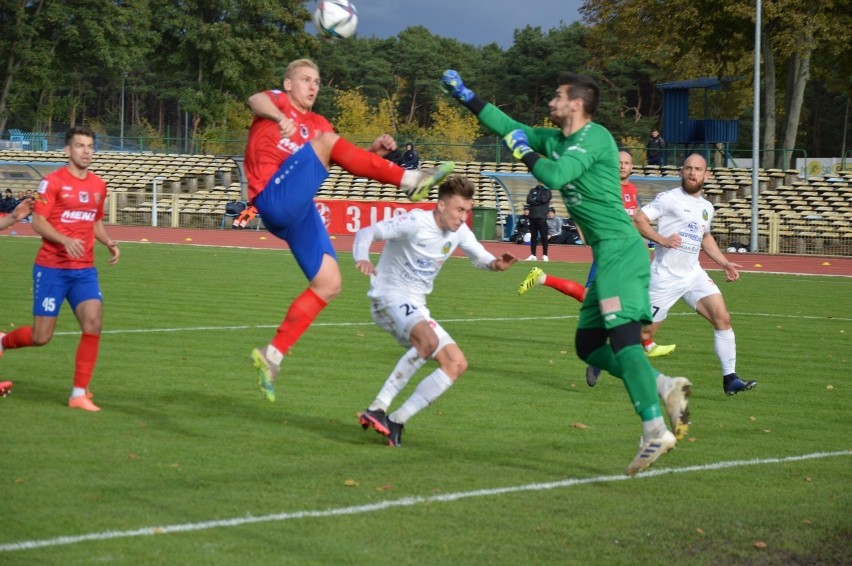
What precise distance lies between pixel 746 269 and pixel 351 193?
19.8m

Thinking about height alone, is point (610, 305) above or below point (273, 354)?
above

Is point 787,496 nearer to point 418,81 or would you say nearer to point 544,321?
point 544,321

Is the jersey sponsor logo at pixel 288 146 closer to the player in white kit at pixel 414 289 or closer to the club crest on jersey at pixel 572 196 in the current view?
the player in white kit at pixel 414 289

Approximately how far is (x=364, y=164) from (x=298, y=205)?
1.71 feet

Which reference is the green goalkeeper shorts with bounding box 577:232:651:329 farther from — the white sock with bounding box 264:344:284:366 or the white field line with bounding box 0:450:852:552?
the white sock with bounding box 264:344:284:366

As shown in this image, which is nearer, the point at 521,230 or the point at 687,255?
the point at 687,255

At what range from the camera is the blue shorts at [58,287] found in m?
8.98

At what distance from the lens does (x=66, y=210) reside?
897 cm

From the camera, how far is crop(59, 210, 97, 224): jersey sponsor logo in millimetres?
8977

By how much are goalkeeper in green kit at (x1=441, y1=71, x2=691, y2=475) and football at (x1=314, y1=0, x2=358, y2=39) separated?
214 centimetres

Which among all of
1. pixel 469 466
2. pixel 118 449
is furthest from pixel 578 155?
pixel 118 449

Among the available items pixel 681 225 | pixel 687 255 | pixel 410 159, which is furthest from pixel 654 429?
pixel 410 159

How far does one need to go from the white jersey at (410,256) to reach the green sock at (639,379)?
1648 millimetres

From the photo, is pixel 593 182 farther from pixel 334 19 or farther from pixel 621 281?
pixel 334 19
